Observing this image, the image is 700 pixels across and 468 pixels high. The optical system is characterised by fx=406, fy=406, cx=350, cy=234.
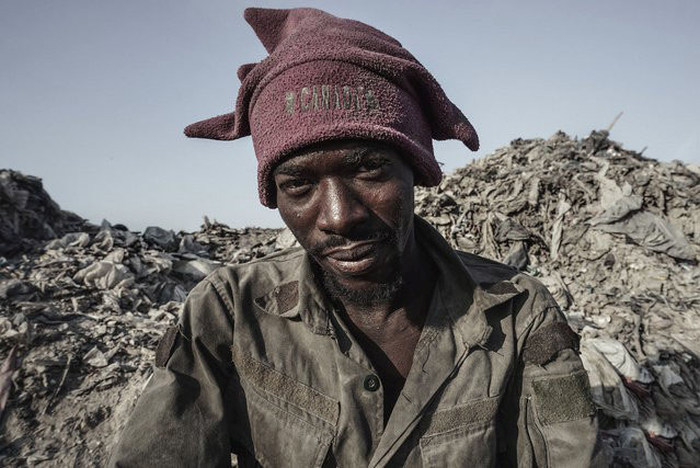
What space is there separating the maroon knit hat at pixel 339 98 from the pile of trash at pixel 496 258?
1508mm

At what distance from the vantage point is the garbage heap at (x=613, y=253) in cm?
336

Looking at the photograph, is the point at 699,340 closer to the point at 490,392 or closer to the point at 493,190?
the point at 490,392

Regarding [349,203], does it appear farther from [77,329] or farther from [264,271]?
[77,329]

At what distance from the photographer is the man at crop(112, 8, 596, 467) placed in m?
1.49

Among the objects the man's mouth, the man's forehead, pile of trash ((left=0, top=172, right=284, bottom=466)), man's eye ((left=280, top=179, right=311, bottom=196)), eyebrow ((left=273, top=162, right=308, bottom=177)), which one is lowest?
pile of trash ((left=0, top=172, right=284, bottom=466))

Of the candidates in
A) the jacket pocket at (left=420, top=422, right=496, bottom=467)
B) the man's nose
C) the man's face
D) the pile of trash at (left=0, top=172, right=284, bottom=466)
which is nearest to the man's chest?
the jacket pocket at (left=420, top=422, right=496, bottom=467)

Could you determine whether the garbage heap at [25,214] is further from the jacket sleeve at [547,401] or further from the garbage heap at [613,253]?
the jacket sleeve at [547,401]

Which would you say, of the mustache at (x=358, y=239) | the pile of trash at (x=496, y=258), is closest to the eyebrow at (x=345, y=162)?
the mustache at (x=358, y=239)

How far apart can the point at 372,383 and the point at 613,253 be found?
6.71 m

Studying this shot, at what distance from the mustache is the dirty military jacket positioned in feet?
1.00

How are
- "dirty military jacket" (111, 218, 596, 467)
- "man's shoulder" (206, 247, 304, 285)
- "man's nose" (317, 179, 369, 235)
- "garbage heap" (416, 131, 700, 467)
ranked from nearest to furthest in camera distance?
"man's nose" (317, 179, 369, 235)
"dirty military jacket" (111, 218, 596, 467)
"man's shoulder" (206, 247, 304, 285)
"garbage heap" (416, 131, 700, 467)

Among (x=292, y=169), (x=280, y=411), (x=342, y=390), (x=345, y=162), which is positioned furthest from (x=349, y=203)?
(x=280, y=411)

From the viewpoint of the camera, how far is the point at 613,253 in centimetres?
677

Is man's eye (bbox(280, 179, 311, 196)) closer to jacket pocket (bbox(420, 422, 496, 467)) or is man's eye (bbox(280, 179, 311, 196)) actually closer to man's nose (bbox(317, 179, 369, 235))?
man's nose (bbox(317, 179, 369, 235))
